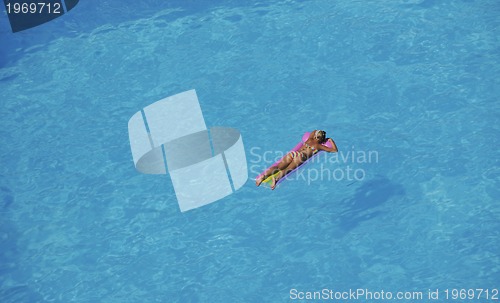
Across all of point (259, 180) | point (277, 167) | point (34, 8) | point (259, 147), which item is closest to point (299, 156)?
point (277, 167)

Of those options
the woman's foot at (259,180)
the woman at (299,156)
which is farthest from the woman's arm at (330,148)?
the woman's foot at (259,180)

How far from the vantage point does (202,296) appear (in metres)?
7.55

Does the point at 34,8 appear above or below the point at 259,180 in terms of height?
above

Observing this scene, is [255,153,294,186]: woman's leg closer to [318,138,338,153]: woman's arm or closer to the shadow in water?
[318,138,338,153]: woman's arm

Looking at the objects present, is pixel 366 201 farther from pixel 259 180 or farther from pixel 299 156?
pixel 259 180

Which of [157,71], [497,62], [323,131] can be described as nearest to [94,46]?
[157,71]

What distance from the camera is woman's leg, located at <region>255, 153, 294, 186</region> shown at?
8.19 m

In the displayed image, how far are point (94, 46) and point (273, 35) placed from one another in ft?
8.13

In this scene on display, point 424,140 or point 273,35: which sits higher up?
point 273,35

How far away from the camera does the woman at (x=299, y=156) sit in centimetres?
820

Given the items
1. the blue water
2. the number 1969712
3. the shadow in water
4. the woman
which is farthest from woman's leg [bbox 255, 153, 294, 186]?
the number 1969712

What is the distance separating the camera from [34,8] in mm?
11195

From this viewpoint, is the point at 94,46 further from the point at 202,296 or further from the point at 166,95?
the point at 202,296

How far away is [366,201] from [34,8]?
595cm
